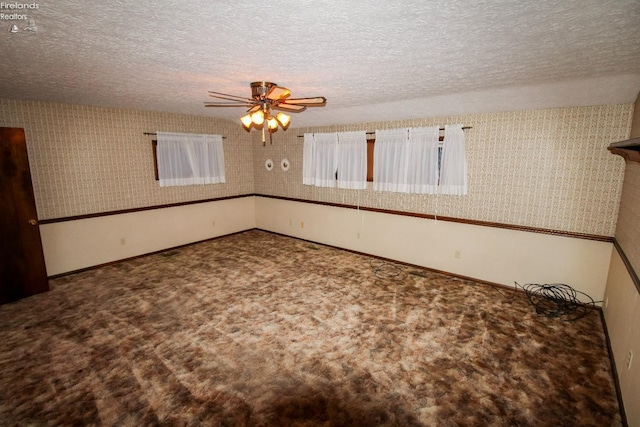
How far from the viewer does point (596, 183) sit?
3.46 metres

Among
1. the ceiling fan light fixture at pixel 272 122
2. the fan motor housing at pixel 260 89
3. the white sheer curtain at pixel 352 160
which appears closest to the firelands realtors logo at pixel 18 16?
the fan motor housing at pixel 260 89

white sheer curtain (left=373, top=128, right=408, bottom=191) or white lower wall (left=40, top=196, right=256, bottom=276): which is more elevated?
white sheer curtain (left=373, top=128, right=408, bottom=191)

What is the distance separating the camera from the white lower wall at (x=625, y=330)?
76.8 inches

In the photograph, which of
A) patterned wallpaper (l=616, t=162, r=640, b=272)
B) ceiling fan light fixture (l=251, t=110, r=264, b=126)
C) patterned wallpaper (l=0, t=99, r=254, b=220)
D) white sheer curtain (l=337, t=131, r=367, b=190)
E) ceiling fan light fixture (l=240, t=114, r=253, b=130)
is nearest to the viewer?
patterned wallpaper (l=616, t=162, r=640, b=272)

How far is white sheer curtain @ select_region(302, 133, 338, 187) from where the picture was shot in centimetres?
570

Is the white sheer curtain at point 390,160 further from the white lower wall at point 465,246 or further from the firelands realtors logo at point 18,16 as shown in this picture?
the firelands realtors logo at point 18,16

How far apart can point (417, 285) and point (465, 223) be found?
3.77 ft

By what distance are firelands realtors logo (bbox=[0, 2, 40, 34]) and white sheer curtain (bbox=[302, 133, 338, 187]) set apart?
4.34 m

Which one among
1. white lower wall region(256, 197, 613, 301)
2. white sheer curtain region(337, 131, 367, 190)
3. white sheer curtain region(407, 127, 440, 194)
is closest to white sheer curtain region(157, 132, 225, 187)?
white lower wall region(256, 197, 613, 301)

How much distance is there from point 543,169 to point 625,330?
6.71ft

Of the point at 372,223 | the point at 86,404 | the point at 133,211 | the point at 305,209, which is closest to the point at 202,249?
the point at 133,211

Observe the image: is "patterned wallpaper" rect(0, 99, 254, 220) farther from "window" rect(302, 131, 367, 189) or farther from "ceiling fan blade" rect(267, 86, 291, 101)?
"ceiling fan blade" rect(267, 86, 291, 101)

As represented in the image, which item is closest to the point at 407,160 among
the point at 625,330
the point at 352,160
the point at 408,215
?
the point at 408,215

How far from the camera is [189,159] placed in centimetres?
579
